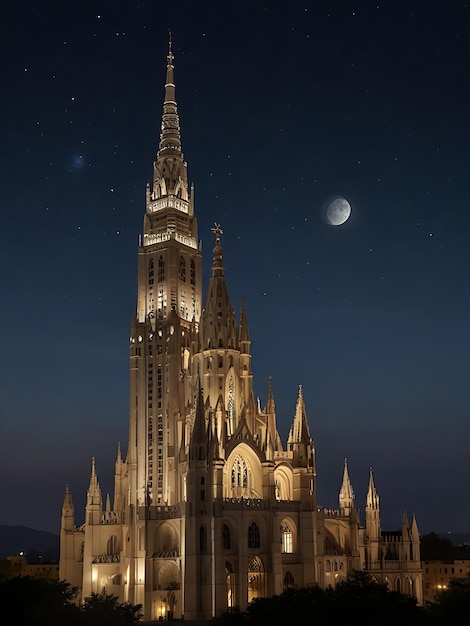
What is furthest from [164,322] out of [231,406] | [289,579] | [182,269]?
[289,579]

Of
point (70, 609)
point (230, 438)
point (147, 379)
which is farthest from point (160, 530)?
point (70, 609)

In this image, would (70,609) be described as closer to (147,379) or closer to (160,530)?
A: (160,530)

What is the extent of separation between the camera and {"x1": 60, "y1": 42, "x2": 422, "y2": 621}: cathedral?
11494 centimetres

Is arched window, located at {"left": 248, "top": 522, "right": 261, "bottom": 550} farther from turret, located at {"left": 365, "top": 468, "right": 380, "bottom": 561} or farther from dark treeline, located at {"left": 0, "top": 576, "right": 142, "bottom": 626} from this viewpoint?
dark treeline, located at {"left": 0, "top": 576, "right": 142, "bottom": 626}

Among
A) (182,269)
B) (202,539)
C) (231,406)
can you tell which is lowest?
(202,539)

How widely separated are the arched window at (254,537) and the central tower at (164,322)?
1160cm

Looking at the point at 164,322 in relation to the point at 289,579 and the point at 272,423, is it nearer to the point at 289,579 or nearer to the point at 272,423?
the point at 272,423

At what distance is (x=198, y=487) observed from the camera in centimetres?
11488

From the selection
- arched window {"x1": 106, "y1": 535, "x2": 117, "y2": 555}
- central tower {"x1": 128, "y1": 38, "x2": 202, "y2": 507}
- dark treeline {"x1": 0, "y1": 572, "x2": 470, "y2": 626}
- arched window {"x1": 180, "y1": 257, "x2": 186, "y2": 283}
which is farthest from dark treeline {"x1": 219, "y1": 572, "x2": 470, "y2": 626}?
arched window {"x1": 180, "y1": 257, "x2": 186, "y2": 283}

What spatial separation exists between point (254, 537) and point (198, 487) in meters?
Answer: 9.71

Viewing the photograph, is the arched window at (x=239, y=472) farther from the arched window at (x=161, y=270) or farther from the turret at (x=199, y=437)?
the arched window at (x=161, y=270)

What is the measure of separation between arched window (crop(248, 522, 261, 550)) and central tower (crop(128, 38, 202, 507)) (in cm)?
1160

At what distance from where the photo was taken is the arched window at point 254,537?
117500 mm

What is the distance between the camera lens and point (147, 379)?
139m
